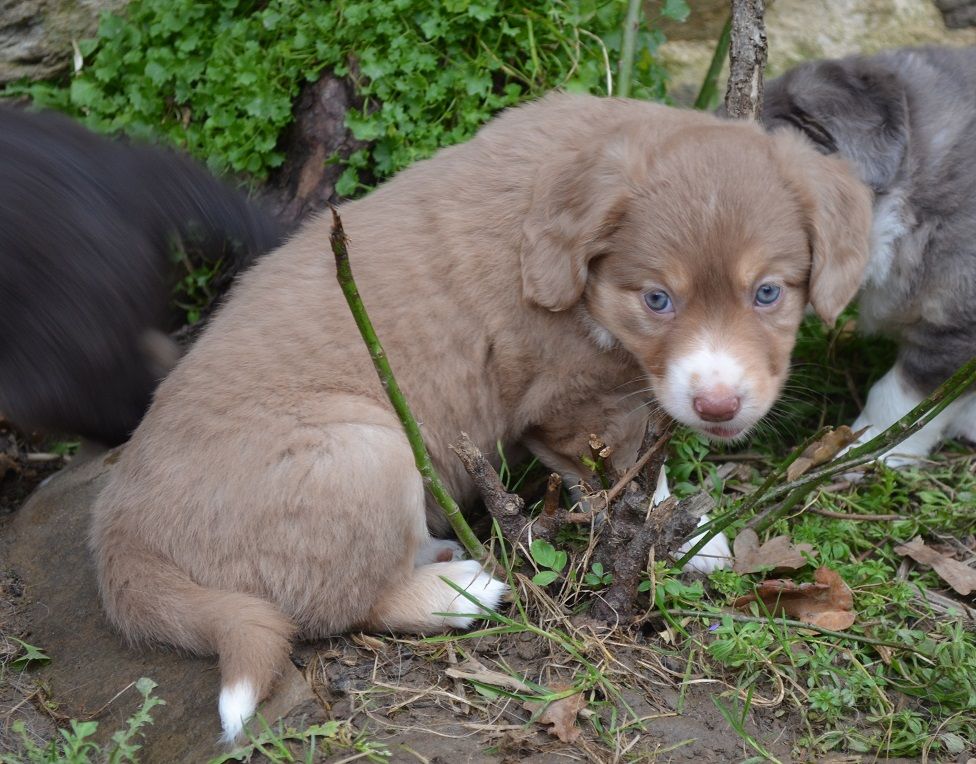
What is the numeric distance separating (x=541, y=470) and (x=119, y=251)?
179 centimetres

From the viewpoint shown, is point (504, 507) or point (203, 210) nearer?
point (504, 507)

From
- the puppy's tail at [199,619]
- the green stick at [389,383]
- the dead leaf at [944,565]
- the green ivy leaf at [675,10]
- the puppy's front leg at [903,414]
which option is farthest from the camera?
the green ivy leaf at [675,10]

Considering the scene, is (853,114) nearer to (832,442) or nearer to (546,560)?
(832,442)

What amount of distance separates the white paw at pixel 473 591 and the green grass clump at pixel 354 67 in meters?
2.06

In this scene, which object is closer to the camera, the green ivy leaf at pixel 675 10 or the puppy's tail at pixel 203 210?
the puppy's tail at pixel 203 210

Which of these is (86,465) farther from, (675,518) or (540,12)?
(540,12)

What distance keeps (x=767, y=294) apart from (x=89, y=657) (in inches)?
96.3

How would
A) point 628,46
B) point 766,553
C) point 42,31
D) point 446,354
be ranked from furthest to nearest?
point 42,31
point 628,46
point 766,553
point 446,354

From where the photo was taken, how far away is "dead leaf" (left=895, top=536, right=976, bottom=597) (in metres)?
3.64

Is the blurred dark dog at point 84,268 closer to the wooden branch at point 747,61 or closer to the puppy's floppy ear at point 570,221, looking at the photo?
the puppy's floppy ear at point 570,221

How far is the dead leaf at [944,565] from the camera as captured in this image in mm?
3637

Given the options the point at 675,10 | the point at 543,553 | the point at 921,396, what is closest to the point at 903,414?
the point at 921,396

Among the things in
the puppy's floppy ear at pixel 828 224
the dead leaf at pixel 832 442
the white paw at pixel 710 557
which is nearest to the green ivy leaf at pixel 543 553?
the white paw at pixel 710 557

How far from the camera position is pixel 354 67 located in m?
4.96
